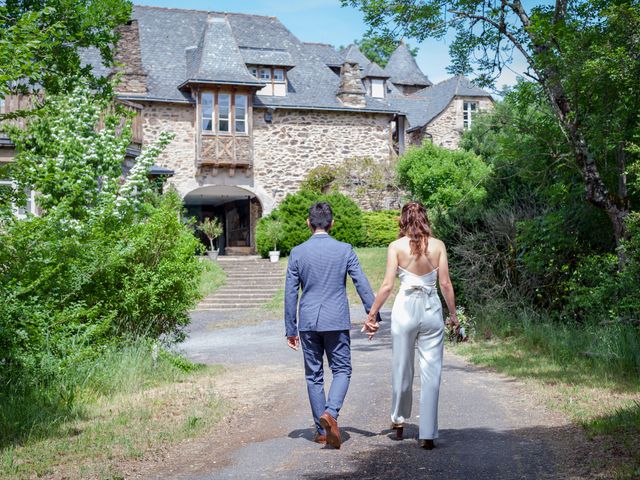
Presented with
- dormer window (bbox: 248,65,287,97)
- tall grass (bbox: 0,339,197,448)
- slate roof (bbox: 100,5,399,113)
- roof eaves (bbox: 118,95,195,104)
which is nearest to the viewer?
tall grass (bbox: 0,339,197,448)

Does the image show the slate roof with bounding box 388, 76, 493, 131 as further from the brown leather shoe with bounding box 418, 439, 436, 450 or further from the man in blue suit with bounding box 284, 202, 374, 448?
the brown leather shoe with bounding box 418, 439, 436, 450

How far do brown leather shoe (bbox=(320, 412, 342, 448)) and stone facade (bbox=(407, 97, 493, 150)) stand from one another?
3202 cm

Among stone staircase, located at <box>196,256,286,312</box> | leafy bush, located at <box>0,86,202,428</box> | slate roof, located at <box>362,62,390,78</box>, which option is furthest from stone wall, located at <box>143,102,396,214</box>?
leafy bush, located at <box>0,86,202,428</box>

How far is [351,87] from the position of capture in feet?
105

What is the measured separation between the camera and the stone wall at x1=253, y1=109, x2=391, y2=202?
30906mm

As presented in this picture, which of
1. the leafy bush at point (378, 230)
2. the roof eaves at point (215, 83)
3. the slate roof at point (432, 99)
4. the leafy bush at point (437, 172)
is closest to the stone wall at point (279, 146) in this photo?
the roof eaves at point (215, 83)

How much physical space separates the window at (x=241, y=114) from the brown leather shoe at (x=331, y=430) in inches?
987

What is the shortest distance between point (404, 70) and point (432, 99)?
7.82 m

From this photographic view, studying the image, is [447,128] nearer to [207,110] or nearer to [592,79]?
[207,110]

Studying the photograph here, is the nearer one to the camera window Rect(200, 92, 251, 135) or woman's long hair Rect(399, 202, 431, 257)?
woman's long hair Rect(399, 202, 431, 257)

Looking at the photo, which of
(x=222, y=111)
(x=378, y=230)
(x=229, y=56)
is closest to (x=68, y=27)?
(x=222, y=111)

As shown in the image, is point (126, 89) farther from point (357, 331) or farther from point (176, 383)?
point (176, 383)

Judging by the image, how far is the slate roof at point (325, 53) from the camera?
114 feet

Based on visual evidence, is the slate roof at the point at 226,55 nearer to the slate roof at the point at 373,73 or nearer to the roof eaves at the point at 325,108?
the roof eaves at the point at 325,108
